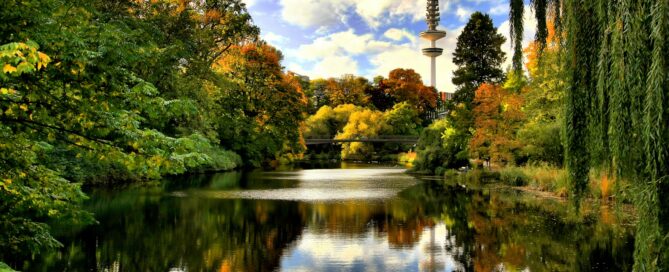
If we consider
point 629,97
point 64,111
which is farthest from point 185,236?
point 629,97

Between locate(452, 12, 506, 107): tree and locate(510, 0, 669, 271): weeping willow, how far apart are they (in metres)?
36.3

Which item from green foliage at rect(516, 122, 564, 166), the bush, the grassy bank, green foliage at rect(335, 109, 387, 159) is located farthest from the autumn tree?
green foliage at rect(335, 109, 387, 159)

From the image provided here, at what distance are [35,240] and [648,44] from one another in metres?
6.86

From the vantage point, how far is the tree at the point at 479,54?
41062 millimetres

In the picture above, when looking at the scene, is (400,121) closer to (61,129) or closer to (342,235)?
(342,235)

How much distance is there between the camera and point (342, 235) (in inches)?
547

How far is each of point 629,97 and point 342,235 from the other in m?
10.3

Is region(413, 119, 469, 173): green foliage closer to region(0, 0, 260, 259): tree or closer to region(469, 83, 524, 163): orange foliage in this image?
region(469, 83, 524, 163): orange foliage

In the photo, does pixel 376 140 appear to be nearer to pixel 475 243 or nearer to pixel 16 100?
pixel 475 243

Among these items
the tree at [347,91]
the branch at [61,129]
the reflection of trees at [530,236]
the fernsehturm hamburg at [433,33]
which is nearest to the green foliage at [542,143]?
the reflection of trees at [530,236]

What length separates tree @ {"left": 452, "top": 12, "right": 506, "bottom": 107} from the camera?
1617 inches

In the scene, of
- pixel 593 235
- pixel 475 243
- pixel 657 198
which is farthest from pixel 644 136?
pixel 593 235

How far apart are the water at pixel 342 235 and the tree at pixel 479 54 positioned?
1986cm

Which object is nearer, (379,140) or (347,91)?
(379,140)
